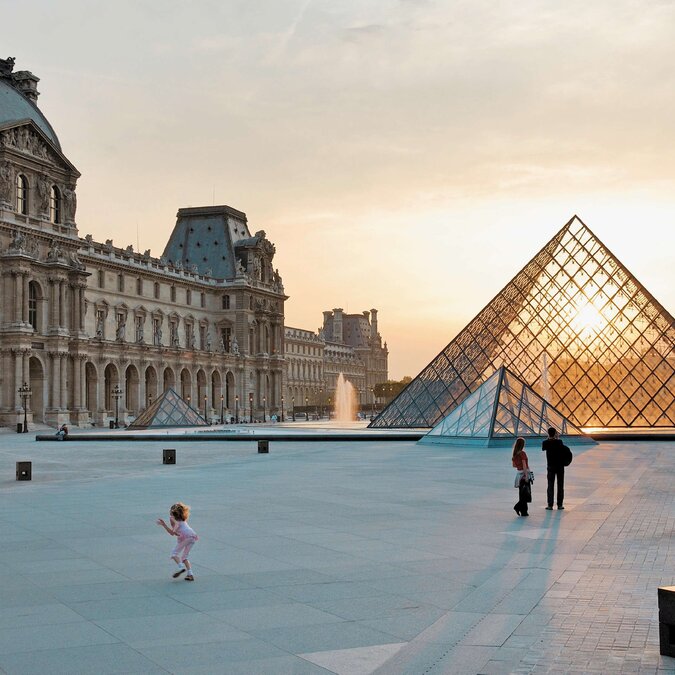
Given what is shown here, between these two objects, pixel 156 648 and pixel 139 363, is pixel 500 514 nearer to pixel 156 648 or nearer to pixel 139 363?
pixel 156 648

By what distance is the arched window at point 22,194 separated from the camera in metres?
61.9

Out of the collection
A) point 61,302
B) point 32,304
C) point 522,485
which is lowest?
point 522,485

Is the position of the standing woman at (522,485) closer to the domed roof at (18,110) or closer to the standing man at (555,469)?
the standing man at (555,469)

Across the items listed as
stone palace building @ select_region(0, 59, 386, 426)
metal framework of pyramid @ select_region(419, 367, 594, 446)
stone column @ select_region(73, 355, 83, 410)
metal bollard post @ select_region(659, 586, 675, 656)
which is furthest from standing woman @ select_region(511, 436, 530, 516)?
stone column @ select_region(73, 355, 83, 410)

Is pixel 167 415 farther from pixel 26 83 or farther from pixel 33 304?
pixel 26 83

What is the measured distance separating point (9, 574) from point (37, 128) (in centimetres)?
5781

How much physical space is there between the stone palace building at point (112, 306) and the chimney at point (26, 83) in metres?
0.09

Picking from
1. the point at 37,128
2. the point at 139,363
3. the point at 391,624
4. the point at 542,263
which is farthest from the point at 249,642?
the point at 139,363

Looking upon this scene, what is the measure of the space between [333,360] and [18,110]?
103370 millimetres

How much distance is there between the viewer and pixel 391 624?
7477mm

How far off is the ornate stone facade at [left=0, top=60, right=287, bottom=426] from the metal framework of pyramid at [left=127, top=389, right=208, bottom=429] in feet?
29.8

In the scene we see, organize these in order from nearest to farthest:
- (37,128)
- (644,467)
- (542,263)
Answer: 1. (644,467)
2. (542,263)
3. (37,128)

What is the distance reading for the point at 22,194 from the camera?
62688mm

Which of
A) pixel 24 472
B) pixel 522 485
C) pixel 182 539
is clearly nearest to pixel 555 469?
pixel 522 485
